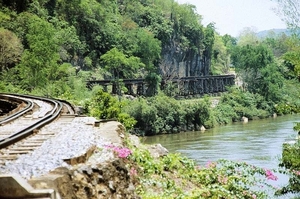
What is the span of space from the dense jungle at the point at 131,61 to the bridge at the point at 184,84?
1.14 metres

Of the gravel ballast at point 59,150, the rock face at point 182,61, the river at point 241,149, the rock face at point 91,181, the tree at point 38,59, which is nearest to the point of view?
the rock face at point 91,181

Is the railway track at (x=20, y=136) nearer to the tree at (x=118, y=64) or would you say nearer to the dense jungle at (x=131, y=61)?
the dense jungle at (x=131, y=61)

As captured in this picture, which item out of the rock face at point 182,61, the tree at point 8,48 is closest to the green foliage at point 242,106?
the rock face at point 182,61

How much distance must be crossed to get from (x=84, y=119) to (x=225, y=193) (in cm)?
420

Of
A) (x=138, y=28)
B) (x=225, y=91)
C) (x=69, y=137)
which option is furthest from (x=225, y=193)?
(x=225, y=91)

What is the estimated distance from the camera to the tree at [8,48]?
108 feet

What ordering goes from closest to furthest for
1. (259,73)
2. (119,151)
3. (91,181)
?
(91,181) → (119,151) → (259,73)

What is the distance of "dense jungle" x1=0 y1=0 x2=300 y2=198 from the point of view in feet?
96.0

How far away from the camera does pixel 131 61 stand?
54.1 metres

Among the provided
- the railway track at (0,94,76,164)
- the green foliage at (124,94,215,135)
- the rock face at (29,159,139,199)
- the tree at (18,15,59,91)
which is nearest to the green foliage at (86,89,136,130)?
the railway track at (0,94,76,164)

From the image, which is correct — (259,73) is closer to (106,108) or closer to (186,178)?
(106,108)

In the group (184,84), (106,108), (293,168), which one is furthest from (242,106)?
(293,168)

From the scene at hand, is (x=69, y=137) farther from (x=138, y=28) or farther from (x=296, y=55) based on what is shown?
(x=138, y=28)

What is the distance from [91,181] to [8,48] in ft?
101
